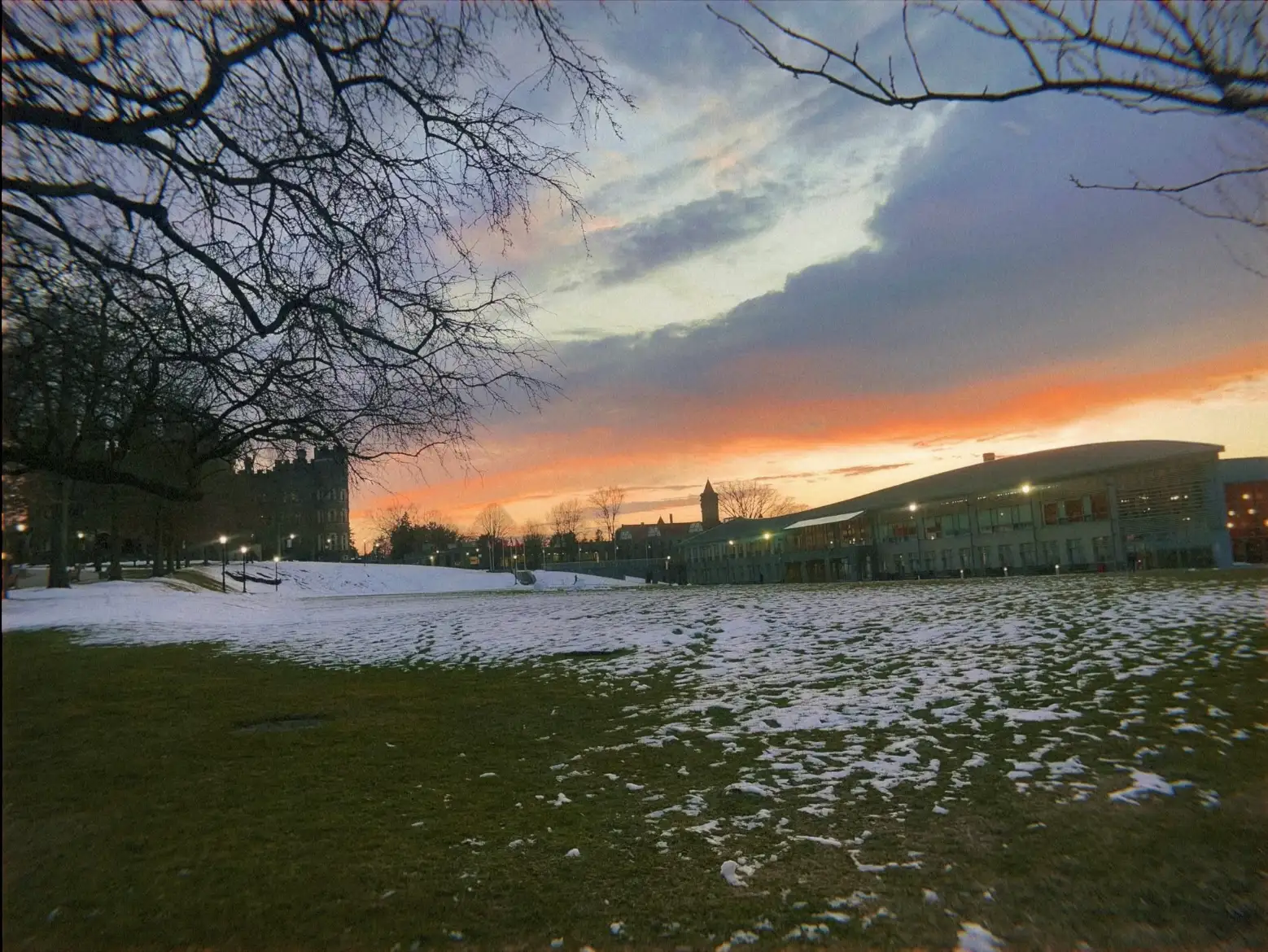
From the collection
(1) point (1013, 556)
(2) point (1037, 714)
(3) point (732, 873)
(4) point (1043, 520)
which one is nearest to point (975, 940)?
(3) point (732, 873)

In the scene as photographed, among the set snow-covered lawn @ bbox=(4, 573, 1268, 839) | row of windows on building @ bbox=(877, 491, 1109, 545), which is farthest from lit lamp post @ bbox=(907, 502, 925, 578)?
snow-covered lawn @ bbox=(4, 573, 1268, 839)

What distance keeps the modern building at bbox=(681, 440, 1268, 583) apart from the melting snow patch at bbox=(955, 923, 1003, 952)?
48.4 m

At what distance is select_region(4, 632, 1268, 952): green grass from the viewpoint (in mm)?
3975

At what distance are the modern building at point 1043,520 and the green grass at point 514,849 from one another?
140 feet

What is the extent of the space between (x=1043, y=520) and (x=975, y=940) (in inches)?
2173

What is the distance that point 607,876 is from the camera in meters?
4.75

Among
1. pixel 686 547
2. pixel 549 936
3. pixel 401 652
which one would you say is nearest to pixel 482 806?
pixel 549 936

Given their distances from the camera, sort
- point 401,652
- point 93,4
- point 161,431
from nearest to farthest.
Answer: point 93,4 → point 161,431 → point 401,652

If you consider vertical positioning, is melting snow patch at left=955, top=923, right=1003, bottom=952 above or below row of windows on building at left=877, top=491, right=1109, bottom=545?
below

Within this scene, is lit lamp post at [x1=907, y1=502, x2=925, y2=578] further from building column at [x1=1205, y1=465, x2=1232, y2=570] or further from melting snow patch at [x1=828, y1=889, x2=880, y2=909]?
melting snow patch at [x1=828, y1=889, x2=880, y2=909]

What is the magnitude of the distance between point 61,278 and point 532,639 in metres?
13.3

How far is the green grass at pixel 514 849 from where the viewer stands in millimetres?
3975

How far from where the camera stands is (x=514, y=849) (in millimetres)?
5238

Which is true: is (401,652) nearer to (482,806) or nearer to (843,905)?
(482,806)
